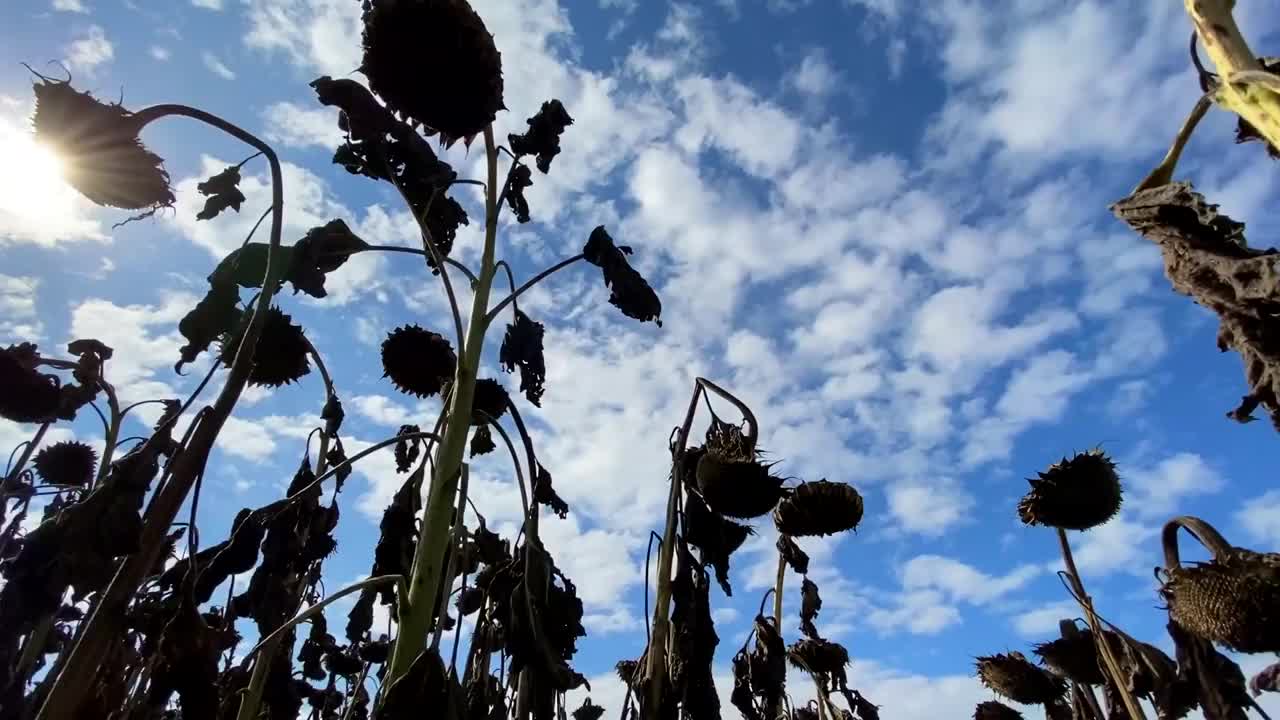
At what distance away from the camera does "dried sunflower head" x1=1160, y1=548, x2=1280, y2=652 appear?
226 centimetres

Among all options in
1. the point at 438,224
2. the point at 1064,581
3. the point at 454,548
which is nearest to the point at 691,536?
the point at 454,548

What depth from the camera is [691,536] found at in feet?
10.0

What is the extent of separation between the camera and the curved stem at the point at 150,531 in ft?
3.93

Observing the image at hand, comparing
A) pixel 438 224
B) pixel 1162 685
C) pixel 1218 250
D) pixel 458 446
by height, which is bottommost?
pixel 1162 685

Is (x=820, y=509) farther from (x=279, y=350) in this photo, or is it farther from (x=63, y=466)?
(x=63, y=466)

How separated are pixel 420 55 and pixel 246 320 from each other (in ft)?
3.23

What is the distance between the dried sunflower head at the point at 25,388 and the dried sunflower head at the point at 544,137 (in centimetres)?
259

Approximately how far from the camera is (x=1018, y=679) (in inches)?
190

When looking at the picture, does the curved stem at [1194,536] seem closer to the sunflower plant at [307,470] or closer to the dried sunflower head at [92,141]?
the sunflower plant at [307,470]

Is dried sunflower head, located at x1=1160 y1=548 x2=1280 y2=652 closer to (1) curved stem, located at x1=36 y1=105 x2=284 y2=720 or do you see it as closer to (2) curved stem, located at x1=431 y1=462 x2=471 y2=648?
(2) curved stem, located at x1=431 y1=462 x2=471 y2=648

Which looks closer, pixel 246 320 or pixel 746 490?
pixel 246 320

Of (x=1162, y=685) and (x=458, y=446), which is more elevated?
(x=458, y=446)

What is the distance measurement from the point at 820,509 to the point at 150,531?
2.72 m

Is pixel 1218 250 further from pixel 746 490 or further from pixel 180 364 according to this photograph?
pixel 180 364
